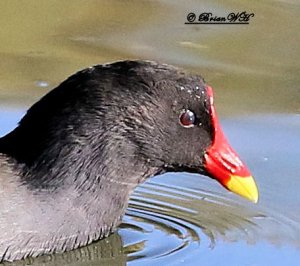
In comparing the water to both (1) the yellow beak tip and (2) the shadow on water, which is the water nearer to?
(2) the shadow on water

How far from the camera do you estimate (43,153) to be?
6.01m

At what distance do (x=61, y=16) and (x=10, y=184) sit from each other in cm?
341

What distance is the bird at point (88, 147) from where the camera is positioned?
5.96 m

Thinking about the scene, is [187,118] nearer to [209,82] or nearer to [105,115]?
[105,115]

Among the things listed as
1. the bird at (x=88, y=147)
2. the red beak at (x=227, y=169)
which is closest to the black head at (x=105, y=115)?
the bird at (x=88, y=147)

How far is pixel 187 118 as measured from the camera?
6184 millimetres

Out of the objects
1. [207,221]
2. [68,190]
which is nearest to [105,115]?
[68,190]

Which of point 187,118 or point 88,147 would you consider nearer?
point 88,147

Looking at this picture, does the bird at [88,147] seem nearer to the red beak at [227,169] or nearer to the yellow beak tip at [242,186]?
the red beak at [227,169]

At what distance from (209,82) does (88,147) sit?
7.46 ft

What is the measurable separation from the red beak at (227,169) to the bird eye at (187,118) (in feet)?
0.42

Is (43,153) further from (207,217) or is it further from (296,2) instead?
(296,2)

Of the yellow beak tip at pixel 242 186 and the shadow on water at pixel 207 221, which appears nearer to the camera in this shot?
the shadow on water at pixel 207 221

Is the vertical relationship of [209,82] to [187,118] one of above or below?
above
